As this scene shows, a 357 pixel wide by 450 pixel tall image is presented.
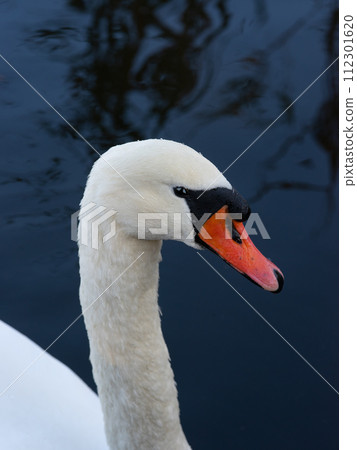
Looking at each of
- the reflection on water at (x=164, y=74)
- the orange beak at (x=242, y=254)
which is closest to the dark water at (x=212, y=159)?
the reflection on water at (x=164, y=74)

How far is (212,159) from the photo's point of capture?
16.9 feet

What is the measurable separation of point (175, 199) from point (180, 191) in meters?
0.04

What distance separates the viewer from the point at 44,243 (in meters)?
4.74

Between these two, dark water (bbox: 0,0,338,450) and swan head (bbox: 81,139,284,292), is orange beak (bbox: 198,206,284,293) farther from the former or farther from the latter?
dark water (bbox: 0,0,338,450)

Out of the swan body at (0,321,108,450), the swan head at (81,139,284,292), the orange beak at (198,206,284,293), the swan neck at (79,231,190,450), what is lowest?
the swan body at (0,321,108,450)

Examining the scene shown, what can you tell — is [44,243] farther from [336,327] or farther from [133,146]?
[133,146]

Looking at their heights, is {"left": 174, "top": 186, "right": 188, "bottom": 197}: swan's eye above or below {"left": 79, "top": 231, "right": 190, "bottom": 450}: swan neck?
above

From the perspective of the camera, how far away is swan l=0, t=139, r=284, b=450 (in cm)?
230

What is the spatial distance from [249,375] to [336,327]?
61 centimetres

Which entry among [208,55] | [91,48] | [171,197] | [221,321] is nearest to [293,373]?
[221,321]

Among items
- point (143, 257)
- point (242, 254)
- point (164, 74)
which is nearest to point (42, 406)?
point (143, 257)

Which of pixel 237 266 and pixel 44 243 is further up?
pixel 237 266

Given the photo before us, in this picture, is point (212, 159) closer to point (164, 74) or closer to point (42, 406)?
point (164, 74)

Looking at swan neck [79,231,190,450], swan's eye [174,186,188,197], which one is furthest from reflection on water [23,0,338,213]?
swan's eye [174,186,188,197]
